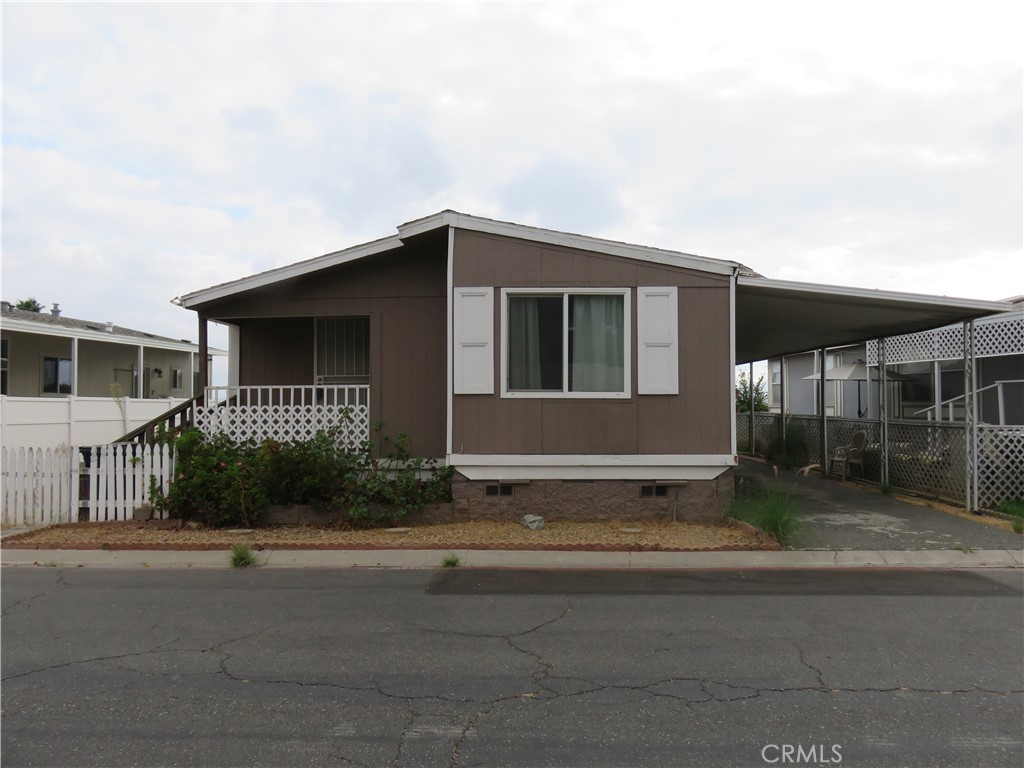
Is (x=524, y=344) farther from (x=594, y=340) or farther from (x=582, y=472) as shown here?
(x=582, y=472)

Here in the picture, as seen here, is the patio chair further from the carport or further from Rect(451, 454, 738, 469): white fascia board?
Rect(451, 454, 738, 469): white fascia board

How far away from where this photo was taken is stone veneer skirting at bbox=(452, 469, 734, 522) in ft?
29.3

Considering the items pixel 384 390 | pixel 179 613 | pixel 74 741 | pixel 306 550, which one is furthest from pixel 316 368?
pixel 74 741

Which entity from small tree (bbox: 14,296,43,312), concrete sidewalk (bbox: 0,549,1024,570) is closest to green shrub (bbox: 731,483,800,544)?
concrete sidewalk (bbox: 0,549,1024,570)

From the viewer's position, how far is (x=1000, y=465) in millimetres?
9883

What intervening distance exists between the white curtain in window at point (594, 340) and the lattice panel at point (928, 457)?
19.2 ft

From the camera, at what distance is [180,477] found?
9.05 meters

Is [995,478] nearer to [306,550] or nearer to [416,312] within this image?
[416,312]

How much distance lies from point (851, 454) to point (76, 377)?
19.4 metres

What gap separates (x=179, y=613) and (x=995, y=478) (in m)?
10.8

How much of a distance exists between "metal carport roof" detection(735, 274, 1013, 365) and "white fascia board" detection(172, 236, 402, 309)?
16.4 ft

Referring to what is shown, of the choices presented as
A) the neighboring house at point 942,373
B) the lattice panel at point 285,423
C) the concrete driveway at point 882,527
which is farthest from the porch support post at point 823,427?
the lattice panel at point 285,423

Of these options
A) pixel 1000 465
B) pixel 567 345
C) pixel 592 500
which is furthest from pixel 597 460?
pixel 1000 465

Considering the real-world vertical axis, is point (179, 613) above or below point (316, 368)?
below
